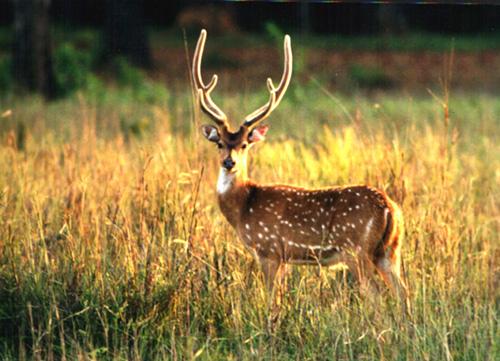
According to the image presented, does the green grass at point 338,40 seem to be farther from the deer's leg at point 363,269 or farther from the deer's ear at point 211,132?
the deer's leg at point 363,269

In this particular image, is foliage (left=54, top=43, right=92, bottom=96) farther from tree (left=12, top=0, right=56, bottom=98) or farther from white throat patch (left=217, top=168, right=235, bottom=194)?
white throat patch (left=217, top=168, right=235, bottom=194)

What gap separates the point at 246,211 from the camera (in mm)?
7492

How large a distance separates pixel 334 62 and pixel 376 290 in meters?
21.0

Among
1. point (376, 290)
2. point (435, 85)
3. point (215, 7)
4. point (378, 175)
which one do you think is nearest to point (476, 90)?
point (435, 85)

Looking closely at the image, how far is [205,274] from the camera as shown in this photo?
6699 millimetres

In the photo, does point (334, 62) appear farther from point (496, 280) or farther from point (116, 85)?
point (496, 280)

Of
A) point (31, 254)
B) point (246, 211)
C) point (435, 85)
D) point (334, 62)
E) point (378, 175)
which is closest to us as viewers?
point (31, 254)

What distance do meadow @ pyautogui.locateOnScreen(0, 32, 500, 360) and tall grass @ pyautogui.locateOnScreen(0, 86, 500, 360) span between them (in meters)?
0.01

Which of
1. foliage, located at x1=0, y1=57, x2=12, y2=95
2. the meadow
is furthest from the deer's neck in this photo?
foliage, located at x1=0, y1=57, x2=12, y2=95

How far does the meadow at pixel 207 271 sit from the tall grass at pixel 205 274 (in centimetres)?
1

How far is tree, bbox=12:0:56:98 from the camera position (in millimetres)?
19656

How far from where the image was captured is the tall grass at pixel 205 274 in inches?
243

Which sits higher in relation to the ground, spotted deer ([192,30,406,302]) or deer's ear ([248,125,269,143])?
deer's ear ([248,125,269,143])

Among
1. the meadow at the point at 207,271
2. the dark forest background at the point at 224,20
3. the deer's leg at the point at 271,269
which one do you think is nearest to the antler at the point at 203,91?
the meadow at the point at 207,271
